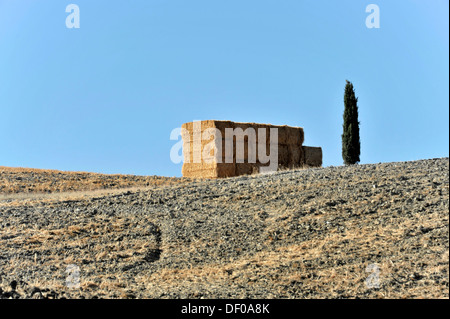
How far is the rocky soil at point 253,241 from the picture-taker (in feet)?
24.9

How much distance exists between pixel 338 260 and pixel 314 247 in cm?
78

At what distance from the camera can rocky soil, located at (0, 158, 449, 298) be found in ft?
24.9

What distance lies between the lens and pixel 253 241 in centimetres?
973

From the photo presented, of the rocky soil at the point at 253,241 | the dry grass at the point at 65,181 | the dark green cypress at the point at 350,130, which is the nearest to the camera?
the rocky soil at the point at 253,241

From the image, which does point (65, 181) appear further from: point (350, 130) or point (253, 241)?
point (350, 130)

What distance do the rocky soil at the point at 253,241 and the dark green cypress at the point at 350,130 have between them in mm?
9871

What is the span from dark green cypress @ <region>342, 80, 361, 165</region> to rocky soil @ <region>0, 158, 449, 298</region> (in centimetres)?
987

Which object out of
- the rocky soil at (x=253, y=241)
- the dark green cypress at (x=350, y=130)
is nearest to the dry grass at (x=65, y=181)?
the rocky soil at (x=253, y=241)

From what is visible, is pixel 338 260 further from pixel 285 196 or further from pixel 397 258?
pixel 285 196

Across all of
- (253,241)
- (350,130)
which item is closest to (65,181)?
(253,241)

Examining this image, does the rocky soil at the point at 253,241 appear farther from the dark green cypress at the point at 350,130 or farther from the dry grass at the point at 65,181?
the dark green cypress at the point at 350,130

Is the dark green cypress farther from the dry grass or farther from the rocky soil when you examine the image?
the rocky soil

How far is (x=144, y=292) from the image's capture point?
7809 mm
